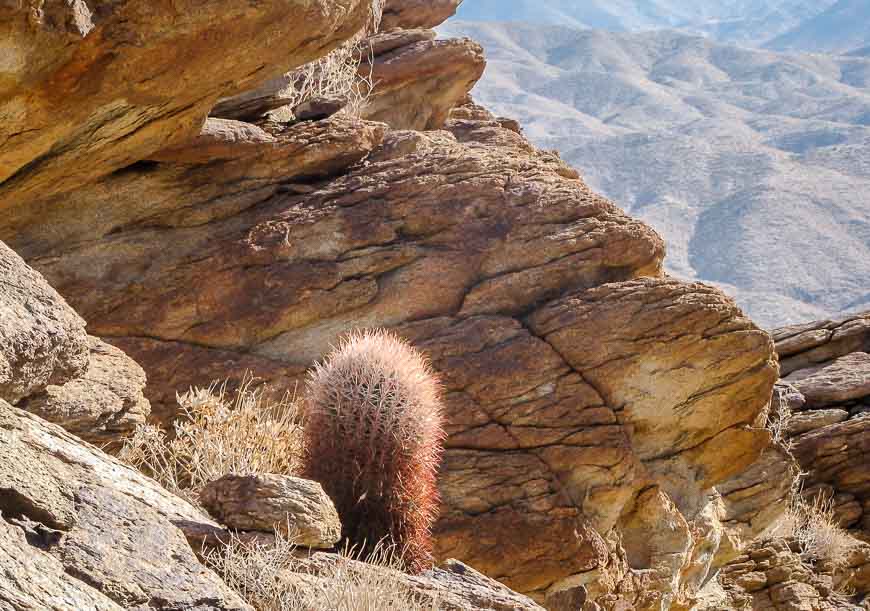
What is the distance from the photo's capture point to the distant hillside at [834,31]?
163 m

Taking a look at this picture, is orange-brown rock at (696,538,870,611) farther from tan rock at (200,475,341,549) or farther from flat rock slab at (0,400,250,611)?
flat rock slab at (0,400,250,611)

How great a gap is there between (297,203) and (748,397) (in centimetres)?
470

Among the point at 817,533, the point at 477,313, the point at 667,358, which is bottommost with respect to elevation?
the point at 817,533

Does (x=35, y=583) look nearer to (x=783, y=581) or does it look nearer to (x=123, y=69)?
(x=123, y=69)

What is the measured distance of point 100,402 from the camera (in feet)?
20.2

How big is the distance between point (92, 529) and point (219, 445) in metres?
2.95

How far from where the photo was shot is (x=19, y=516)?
154 inches

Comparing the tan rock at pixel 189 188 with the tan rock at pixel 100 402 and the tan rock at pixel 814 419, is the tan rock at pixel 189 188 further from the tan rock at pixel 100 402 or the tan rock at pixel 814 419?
the tan rock at pixel 814 419

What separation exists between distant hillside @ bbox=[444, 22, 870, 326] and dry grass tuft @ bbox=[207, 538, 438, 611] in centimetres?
5960

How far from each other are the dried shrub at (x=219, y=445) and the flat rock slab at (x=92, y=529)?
2.05m

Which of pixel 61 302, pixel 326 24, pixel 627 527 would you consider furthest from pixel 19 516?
pixel 627 527

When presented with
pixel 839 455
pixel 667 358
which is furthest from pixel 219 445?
pixel 839 455

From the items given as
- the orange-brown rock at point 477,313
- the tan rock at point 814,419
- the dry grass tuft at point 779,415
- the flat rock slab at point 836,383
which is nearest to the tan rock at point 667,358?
the orange-brown rock at point 477,313

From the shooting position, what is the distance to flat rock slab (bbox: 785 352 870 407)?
660 inches
